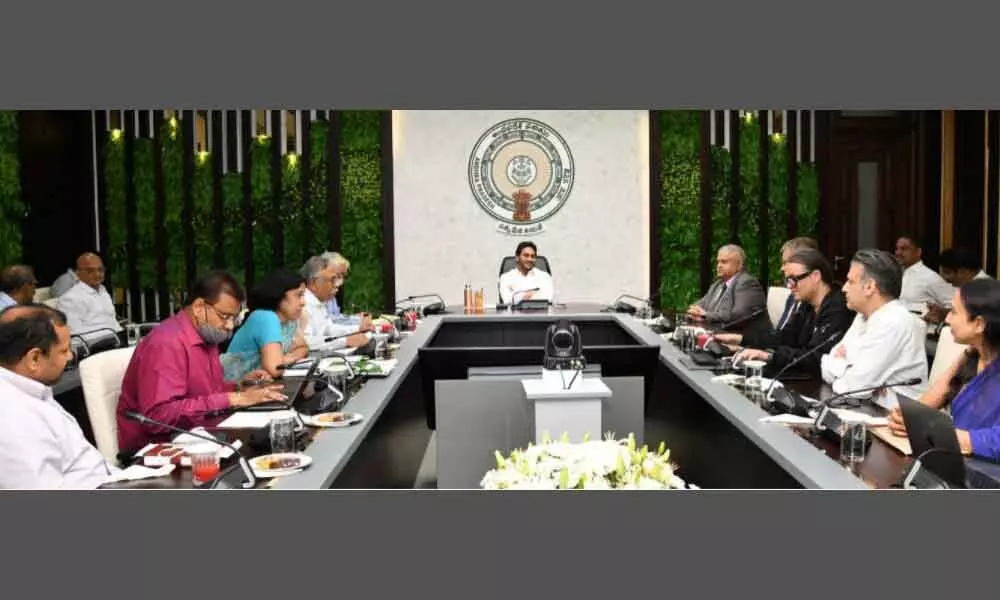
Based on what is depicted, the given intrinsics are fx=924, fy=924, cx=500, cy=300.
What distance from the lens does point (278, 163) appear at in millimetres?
8867

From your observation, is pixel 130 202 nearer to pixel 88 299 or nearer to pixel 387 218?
pixel 88 299

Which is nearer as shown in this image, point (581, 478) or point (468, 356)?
point (581, 478)

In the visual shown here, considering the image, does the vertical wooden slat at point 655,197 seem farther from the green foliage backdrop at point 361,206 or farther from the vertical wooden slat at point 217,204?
the vertical wooden slat at point 217,204

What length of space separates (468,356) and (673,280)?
5.07 meters

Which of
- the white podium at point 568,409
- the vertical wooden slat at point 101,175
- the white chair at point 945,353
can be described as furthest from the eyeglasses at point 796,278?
the vertical wooden slat at point 101,175

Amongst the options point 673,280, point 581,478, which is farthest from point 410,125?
point 581,478

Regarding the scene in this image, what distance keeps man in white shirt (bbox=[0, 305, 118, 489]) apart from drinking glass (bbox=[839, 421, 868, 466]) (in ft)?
6.06

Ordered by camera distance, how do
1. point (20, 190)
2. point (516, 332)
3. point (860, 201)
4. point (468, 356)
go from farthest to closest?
1. point (860, 201)
2. point (20, 190)
3. point (516, 332)
4. point (468, 356)

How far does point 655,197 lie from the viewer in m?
8.91

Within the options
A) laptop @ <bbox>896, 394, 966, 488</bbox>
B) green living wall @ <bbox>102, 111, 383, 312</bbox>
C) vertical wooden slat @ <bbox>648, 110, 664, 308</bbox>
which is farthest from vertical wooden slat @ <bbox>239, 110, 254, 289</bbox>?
Result: laptop @ <bbox>896, 394, 966, 488</bbox>

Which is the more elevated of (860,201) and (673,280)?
(860,201)

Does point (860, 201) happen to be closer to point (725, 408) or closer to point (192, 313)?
point (725, 408)

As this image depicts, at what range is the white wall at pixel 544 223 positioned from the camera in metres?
9.10

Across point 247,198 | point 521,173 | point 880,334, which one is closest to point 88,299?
point 247,198
